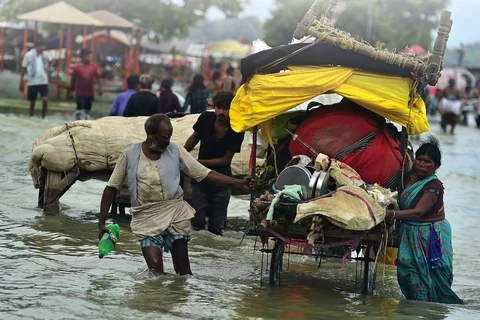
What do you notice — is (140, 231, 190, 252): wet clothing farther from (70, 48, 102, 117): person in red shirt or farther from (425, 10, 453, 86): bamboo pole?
(70, 48, 102, 117): person in red shirt

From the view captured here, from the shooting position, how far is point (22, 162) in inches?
581

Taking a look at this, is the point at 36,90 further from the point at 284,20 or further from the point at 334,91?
the point at 284,20

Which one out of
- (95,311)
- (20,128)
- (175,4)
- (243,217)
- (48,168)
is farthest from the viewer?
(175,4)

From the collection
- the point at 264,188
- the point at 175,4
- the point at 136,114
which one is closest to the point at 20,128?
the point at 136,114

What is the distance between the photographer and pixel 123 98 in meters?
13.3

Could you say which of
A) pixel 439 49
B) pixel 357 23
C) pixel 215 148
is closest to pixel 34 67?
pixel 215 148

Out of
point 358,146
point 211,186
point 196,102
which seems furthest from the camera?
point 196,102

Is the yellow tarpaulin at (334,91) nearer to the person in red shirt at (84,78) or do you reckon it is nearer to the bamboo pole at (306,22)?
the bamboo pole at (306,22)

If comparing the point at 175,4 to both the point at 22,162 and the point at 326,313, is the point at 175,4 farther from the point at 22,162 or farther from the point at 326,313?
the point at 326,313

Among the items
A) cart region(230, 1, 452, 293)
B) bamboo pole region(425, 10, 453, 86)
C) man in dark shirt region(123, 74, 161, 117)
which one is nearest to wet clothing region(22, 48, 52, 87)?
man in dark shirt region(123, 74, 161, 117)

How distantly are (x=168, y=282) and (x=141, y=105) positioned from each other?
5.32m

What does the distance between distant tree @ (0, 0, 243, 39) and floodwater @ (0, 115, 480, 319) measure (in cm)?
3324

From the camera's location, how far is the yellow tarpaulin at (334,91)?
7.42m

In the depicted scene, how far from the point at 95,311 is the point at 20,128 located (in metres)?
12.2
